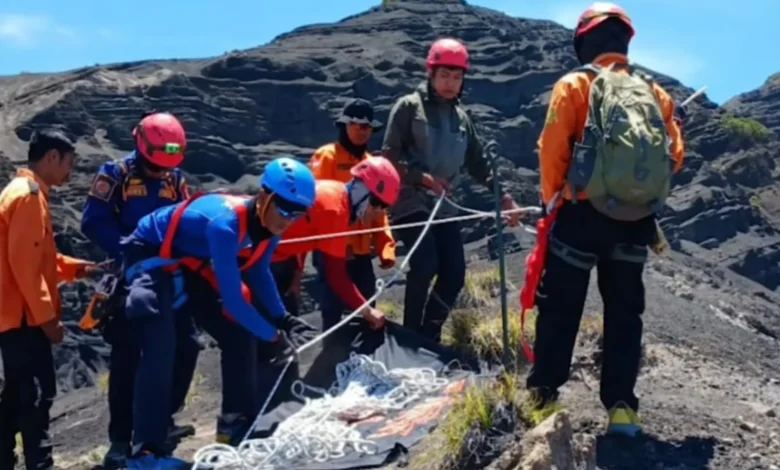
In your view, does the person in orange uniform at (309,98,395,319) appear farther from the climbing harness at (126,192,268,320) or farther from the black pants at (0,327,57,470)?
the black pants at (0,327,57,470)

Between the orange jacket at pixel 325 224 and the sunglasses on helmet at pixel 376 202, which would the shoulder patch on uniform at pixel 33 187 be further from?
the sunglasses on helmet at pixel 376 202

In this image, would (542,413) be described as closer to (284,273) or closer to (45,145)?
(284,273)

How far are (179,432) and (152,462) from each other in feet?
3.85

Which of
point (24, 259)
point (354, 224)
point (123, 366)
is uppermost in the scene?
point (354, 224)

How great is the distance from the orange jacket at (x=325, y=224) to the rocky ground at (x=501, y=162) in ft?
4.27

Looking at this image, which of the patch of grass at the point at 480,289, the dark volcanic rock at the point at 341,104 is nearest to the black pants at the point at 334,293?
the patch of grass at the point at 480,289

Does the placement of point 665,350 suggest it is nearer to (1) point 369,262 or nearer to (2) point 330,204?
(1) point 369,262

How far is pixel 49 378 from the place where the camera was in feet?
21.7

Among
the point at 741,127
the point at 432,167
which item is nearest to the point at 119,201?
the point at 432,167

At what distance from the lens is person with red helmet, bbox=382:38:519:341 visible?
7.82 metres

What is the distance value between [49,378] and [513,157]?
24.9 metres

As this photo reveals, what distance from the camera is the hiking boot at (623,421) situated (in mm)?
6055

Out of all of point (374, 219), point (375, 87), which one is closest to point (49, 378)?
point (374, 219)

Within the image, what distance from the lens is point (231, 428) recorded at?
6.56m
